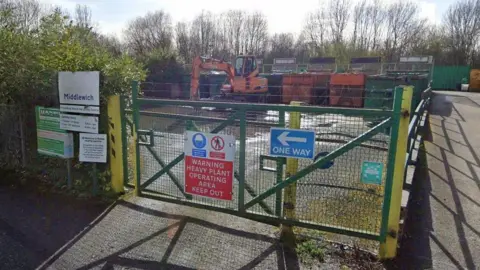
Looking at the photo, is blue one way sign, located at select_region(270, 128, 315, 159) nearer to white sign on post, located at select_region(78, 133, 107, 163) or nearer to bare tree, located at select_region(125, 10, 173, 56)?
white sign on post, located at select_region(78, 133, 107, 163)

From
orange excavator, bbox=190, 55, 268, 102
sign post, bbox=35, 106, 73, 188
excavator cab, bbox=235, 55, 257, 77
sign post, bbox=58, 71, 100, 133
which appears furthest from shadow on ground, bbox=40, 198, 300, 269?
excavator cab, bbox=235, 55, 257, 77

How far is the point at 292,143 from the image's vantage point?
3.36 metres

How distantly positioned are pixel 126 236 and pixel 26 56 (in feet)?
11.3

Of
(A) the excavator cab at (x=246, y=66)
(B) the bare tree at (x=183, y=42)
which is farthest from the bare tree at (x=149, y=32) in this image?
(A) the excavator cab at (x=246, y=66)

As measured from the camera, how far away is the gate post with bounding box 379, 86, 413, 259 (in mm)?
3021

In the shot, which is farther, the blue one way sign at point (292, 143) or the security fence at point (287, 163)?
the blue one way sign at point (292, 143)

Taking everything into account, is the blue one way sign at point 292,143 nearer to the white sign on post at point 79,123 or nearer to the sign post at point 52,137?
the white sign on post at point 79,123

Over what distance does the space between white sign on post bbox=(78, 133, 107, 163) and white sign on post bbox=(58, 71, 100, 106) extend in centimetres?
50

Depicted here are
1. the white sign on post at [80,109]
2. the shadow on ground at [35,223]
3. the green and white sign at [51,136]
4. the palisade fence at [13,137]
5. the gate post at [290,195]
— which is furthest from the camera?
the palisade fence at [13,137]

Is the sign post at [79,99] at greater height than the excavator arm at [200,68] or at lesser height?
lesser

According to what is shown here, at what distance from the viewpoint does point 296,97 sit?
19.6 meters

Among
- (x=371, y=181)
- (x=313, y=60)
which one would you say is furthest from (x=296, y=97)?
(x=313, y=60)

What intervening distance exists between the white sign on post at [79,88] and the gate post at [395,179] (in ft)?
12.5

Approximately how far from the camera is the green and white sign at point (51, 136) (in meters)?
4.61
